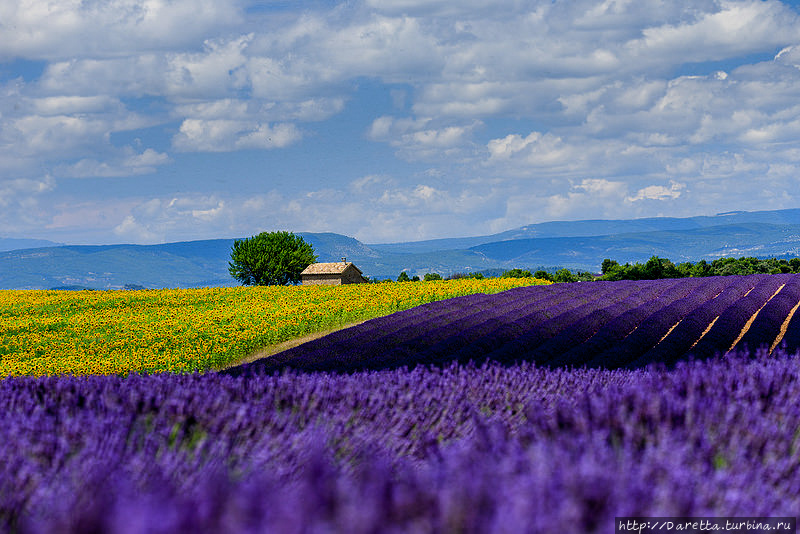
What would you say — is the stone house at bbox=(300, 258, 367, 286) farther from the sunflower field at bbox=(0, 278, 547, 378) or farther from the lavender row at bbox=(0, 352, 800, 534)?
the lavender row at bbox=(0, 352, 800, 534)

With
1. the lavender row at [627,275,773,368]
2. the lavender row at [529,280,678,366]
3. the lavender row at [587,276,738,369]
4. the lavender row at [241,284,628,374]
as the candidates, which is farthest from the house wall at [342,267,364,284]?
the lavender row at [587,276,738,369]

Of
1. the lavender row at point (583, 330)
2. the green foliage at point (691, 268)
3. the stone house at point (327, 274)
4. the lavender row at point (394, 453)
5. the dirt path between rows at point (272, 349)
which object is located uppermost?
the stone house at point (327, 274)

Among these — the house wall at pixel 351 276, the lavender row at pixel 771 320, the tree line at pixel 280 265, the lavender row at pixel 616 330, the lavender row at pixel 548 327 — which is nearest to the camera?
the lavender row at pixel 616 330

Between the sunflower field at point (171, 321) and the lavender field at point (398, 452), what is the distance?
9.86m

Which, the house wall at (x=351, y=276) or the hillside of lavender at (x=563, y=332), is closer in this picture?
the hillside of lavender at (x=563, y=332)

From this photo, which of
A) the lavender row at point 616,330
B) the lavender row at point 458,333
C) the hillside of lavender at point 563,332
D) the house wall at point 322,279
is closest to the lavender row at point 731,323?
the hillside of lavender at point 563,332

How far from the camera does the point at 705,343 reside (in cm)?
1293

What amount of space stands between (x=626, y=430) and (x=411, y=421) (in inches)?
40.5

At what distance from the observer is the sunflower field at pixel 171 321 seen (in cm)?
1507

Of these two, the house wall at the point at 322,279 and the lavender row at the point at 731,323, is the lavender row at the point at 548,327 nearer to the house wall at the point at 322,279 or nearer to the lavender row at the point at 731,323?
the lavender row at the point at 731,323

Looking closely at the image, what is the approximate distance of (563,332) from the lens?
14.2 meters

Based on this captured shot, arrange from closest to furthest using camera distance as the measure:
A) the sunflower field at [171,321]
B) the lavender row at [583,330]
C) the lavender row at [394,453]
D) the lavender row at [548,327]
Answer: the lavender row at [394,453] → the lavender row at [548,327] → the lavender row at [583,330] → the sunflower field at [171,321]

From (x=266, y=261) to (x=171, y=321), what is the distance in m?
34.1

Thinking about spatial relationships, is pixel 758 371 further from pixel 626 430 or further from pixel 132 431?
pixel 132 431
